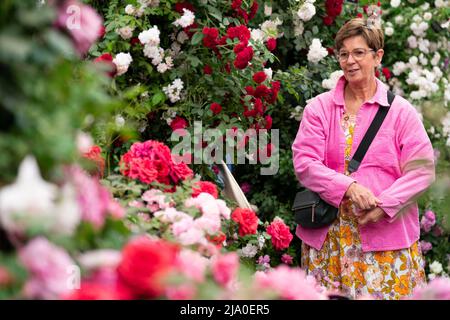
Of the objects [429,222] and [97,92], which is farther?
[429,222]

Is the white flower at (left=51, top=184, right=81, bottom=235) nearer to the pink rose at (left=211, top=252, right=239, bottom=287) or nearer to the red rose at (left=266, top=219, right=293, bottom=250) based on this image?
the pink rose at (left=211, top=252, right=239, bottom=287)

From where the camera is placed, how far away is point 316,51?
4.24 m

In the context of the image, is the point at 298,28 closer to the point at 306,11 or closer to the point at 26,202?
the point at 306,11

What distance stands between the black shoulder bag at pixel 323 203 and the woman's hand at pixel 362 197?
103mm

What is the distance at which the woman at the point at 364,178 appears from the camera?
3084 millimetres

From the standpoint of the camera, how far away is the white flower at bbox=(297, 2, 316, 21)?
13.7 ft

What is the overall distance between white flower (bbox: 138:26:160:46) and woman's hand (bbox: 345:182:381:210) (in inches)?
45.4

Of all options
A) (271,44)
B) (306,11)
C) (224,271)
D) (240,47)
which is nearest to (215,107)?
(240,47)

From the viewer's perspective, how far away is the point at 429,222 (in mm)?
4797

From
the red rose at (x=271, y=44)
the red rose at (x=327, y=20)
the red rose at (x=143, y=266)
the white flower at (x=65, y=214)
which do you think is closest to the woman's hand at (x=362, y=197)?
the red rose at (x=271, y=44)

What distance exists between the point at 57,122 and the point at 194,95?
2592mm

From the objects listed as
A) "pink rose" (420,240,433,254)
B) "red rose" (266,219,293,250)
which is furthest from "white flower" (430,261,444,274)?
"red rose" (266,219,293,250)
